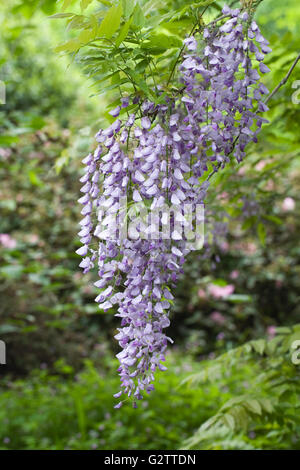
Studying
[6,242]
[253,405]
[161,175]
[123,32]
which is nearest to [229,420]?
[253,405]

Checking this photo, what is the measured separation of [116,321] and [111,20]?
16.4 ft

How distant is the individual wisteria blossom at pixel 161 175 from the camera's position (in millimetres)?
1230

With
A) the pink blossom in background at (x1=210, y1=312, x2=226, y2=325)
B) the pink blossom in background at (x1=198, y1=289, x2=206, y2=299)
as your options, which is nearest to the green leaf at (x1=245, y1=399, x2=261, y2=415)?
the pink blossom in background at (x1=198, y1=289, x2=206, y2=299)

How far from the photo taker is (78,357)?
16.6 feet

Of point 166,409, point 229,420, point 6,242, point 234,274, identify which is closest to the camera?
point 229,420

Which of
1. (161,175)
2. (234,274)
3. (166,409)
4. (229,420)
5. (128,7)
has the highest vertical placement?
(234,274)

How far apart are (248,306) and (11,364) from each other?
104 inches

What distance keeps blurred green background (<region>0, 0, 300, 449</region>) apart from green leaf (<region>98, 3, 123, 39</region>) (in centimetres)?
98

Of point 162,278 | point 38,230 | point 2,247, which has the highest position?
point 38,230

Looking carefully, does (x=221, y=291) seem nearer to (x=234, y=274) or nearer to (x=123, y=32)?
(x=234, y=274)

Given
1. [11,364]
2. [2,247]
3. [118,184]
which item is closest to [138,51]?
[118,184]

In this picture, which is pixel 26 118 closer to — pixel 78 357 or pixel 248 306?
pixel 78 357

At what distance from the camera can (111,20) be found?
3.86 feet

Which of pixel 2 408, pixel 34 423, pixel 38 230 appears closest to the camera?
pixel 34 423
